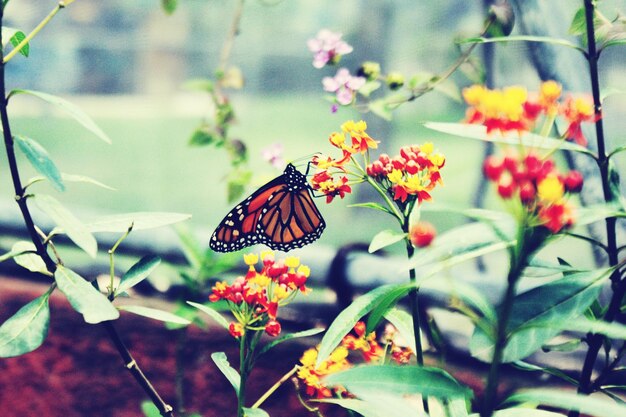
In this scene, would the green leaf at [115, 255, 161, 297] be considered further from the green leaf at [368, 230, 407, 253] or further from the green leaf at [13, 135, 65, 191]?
the green leaf at [368, 230, 407, 253]

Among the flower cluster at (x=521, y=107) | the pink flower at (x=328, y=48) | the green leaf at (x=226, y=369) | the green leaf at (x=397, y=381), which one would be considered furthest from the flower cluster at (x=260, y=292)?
the pink flower at (x=328, y=48)

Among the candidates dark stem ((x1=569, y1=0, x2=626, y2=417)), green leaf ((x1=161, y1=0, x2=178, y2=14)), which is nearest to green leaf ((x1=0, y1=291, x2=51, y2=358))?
dark stem ((x1=569, y1=0, x2=626, y2=417))

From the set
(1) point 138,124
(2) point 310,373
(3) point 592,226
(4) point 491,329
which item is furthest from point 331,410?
(1) point 138,124

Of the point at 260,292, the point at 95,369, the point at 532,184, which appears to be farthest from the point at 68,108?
the point at 95,369

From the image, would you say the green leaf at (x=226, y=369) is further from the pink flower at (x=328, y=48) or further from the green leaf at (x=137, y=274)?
the pink flower at (x=328, y=48)

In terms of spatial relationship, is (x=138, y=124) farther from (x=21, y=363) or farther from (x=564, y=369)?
(x=564, y=369)

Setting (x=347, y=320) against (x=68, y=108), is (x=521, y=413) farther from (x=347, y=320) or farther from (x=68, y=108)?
(x=68, y=108)
